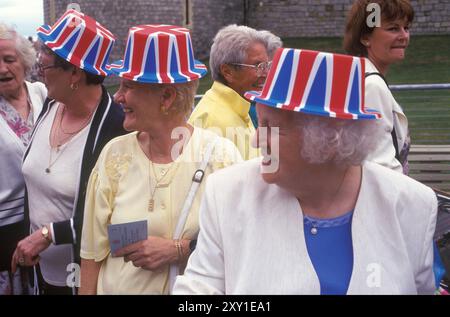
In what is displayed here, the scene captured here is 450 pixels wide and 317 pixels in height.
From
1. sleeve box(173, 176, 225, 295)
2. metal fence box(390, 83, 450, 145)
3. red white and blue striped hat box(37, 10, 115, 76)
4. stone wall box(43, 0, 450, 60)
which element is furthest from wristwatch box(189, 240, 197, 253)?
stone wall box(43, 0, 450, 60)

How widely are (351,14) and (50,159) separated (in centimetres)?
146

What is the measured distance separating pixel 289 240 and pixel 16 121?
180 centimetres

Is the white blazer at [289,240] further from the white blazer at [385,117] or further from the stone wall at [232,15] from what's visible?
the stone wall at [232,15]

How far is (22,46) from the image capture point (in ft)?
10.3

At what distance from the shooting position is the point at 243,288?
171 cm

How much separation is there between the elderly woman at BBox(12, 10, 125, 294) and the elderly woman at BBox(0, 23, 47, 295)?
0.26m

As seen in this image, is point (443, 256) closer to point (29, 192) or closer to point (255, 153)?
point (255, 153)

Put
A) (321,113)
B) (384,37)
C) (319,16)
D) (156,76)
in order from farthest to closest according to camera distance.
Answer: (319,16)
(384,37)
(156,76)
(321,113)

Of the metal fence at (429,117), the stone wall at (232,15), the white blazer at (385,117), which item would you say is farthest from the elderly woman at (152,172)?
the stone wall at (232,15)

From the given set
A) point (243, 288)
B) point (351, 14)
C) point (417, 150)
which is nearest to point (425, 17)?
point (417, 150)

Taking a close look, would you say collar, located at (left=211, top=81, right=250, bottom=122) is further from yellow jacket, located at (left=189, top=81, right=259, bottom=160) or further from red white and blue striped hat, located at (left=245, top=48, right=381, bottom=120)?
red white and blue striped hat, located at (left=245, top=48, right=381, bottom=120)

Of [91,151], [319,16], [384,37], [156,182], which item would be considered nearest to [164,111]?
[156,182]

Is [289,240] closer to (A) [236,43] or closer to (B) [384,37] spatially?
(B) [384,37]

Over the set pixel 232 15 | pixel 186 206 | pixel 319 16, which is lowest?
pixel 232 15
